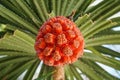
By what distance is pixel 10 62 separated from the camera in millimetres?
1490

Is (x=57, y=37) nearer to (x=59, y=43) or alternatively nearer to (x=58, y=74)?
(x=59, y=43)

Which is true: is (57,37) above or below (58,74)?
above

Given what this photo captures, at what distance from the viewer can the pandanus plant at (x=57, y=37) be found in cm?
107

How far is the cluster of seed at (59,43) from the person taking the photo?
1050 mm

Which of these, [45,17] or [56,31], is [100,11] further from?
[56,31]

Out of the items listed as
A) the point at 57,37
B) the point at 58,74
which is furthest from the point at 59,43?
the point at 58,74

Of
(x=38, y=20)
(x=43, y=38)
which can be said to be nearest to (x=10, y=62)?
(x=38, y=20)

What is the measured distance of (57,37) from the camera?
3.46 ft

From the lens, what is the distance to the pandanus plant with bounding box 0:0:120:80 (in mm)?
1067

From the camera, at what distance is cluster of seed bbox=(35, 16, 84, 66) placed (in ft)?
3.45

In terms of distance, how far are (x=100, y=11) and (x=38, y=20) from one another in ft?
0.94

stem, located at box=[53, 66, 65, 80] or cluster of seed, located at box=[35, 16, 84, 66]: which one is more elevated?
cluster of seed, located at box=[35, 16, 84, 66]

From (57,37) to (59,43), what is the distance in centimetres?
2

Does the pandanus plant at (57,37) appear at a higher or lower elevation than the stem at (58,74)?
higher
